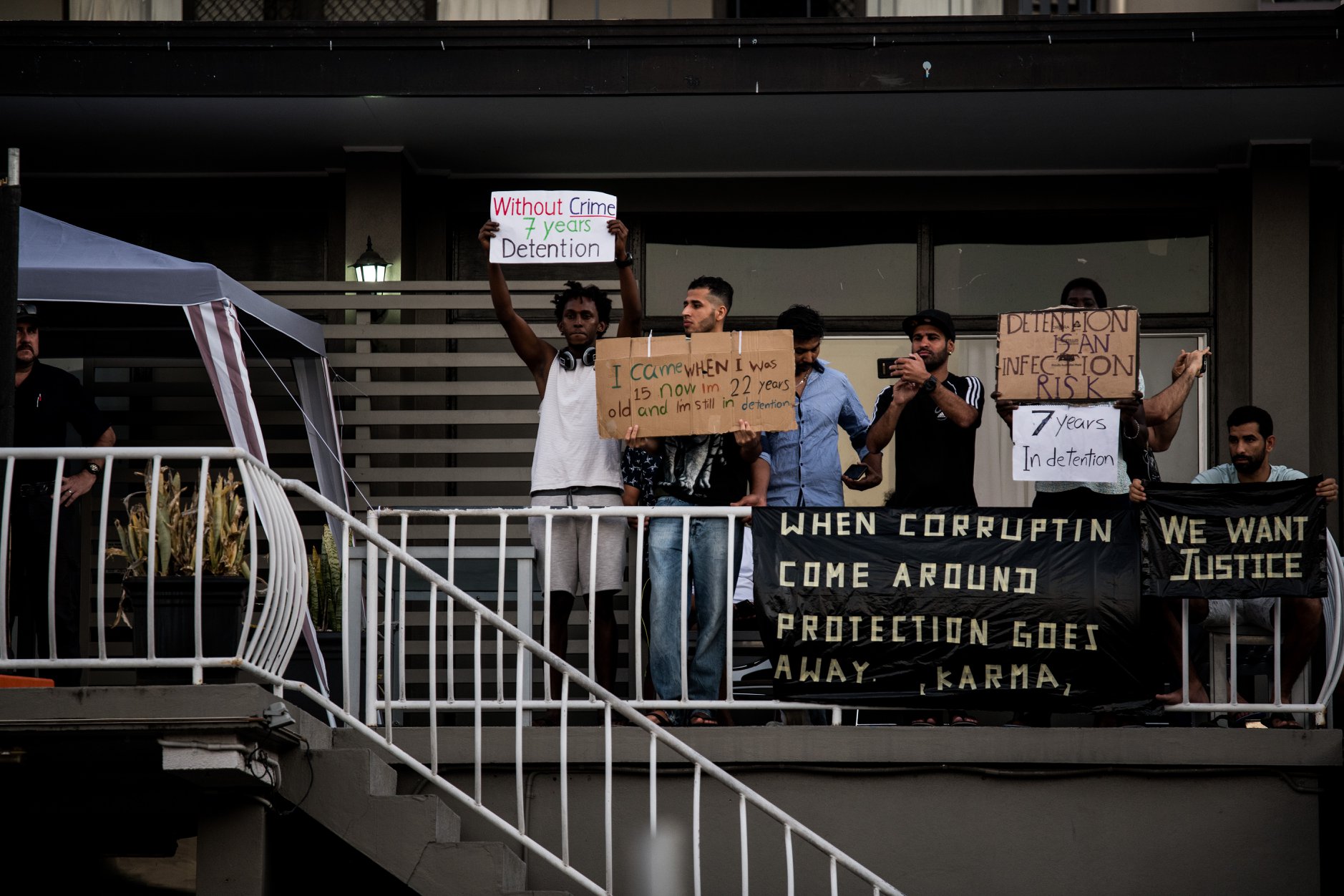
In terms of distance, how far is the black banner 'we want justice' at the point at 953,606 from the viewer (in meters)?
7.23

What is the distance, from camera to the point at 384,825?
21.2 ft

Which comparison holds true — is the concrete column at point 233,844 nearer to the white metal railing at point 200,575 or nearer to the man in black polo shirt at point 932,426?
the white metal railing at point 200,575

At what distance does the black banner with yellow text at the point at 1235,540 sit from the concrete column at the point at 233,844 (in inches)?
155

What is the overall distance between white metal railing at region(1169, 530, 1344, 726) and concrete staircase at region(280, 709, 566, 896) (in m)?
2.97

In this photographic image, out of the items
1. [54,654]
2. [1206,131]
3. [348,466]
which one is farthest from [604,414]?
[1206,131]

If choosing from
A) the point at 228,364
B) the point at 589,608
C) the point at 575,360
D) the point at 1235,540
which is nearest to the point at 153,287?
the point at 228,364

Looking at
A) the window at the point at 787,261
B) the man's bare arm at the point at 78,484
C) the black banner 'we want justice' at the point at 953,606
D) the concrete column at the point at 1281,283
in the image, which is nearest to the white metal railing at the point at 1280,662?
the black banner 'we want justice' at the point at 953,606

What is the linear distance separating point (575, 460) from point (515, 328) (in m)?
0.78

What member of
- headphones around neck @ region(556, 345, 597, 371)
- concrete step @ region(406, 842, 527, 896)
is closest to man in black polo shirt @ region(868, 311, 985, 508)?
headphones around neck @ region(556, 345, 597, 371)

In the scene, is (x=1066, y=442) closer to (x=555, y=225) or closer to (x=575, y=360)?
(x=575, y=360)

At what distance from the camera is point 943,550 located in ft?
24.2

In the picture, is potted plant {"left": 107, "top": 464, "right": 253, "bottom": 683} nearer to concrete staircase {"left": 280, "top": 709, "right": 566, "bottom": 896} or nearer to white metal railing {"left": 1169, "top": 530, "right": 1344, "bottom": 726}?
concrete staircase {"left": 280, "top": 709, "right": 566, "bottom": 896}

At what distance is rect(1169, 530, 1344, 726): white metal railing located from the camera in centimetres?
708

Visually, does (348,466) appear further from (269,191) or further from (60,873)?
(60,873)
